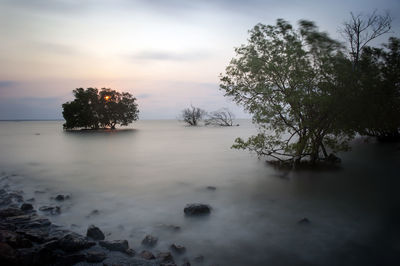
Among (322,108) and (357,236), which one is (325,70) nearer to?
(322,108)

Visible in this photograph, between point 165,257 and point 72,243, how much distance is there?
1.96 metres

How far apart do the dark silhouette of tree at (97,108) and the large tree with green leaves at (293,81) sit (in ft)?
198

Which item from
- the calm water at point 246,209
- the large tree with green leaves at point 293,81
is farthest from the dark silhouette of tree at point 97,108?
the large tree with green leaves at point 293,81

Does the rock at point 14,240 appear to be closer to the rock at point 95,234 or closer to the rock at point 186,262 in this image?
the rock at point 95,234

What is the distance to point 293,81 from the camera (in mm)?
14414

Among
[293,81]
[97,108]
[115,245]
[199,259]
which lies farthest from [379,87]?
[97,108]

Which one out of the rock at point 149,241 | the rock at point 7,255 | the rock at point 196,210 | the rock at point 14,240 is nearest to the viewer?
the rock at point 7,255

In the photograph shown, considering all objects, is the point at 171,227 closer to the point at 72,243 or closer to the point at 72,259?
the point at 72,243

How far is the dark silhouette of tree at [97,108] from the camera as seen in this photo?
2721 inches

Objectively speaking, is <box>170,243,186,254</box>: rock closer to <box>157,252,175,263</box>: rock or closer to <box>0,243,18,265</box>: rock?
<box>157,252,175,263</box>: rock

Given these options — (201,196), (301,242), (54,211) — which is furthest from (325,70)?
(54,211)

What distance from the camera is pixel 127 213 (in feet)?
28.0

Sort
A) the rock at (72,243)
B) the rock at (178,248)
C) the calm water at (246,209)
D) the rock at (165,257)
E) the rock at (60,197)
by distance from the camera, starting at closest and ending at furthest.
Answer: the rock at (72,243)
the rock at (165,257)
the rock at (178,248)
the calm water at (246,209)
the rock at (60,197)

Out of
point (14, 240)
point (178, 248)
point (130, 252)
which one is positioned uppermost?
point (14, 240)
